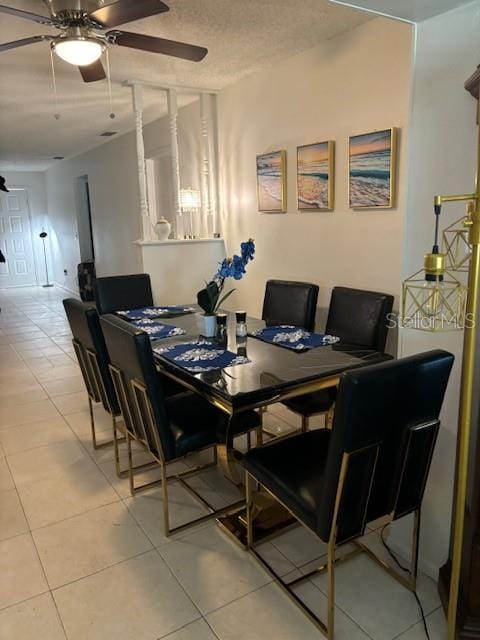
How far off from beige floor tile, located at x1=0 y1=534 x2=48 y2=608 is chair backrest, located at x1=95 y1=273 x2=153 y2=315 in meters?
1.86

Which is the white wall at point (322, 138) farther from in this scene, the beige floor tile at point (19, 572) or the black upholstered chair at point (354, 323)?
the beige floor tile at point (19, 572)

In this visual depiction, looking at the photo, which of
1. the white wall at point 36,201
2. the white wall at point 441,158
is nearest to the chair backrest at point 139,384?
the white wall at point 441,158

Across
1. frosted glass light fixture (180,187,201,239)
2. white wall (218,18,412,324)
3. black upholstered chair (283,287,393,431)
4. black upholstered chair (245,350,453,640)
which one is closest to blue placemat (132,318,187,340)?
black upholstered chair (283,287,393,431)

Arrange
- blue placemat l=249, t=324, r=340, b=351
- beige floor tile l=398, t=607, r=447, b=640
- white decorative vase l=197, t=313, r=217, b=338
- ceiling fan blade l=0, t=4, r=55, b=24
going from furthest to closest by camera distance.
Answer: white decorative vase l=197, t=313, r=217, b=338 → blue placemat l=249, t=324, r=340, b=351 → ceiling fan blade l=0, t=4, r=55, b=24 → beige floor tile l=398, t=607, r=447, b=640

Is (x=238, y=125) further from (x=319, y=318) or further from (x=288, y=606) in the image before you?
(x=288, y=606)

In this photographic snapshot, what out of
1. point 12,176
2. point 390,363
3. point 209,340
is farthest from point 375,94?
point 12,176

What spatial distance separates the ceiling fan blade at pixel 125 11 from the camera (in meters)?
2.08

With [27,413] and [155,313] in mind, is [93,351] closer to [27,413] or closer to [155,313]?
[155,313]

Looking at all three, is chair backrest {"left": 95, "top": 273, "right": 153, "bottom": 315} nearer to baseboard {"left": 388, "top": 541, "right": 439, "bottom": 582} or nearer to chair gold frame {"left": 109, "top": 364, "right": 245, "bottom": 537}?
chair gold frame {"left": 109, "top": 364, "right": 245, "bottom": 537}

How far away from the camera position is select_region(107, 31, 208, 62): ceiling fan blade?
2.44m

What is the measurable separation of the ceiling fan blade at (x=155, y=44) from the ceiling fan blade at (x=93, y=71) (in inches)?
12.9

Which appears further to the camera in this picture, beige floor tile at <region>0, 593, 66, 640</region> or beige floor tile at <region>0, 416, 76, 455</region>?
beige floor tile at <region>0, 416, 76, 455</region>

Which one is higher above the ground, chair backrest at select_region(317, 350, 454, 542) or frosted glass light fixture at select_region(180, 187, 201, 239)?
frosted glass light fixture at select_region(180, 187, 201, 239)

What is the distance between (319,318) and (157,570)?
2.17 metres
